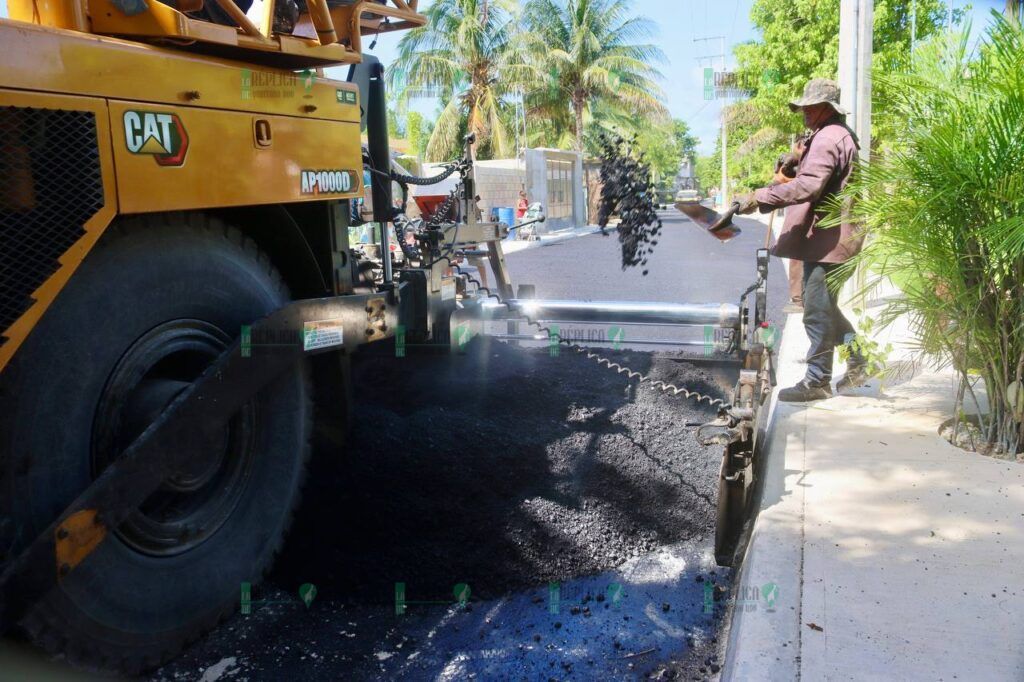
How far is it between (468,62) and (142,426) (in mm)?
34841

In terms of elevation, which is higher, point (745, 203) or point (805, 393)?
point (745, 203)

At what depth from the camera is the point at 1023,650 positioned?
2.71m

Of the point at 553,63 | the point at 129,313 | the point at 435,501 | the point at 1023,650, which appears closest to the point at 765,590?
the point at 1023,650

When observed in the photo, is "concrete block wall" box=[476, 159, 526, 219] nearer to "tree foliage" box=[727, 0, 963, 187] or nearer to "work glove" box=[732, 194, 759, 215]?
"tree foliage" box=[727, 0, 963, 187]

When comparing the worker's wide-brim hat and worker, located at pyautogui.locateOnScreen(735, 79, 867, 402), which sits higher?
the worker's wide-brim hat

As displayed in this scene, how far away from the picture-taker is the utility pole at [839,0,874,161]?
372 inches

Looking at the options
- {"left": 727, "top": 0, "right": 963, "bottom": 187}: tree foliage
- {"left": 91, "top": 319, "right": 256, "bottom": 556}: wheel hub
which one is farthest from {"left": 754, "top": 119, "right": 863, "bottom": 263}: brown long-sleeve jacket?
{"left": 727, "top": 0, "right": 963, "bottom": 187}: tree foliage

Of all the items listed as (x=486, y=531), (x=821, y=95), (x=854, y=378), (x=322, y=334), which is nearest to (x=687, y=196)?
(x=821, y=95)

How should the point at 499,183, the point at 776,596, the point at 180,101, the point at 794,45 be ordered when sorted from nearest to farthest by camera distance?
the point at 180,101 < the point at 776,596 < the point at 794,45 < the point at 499,183

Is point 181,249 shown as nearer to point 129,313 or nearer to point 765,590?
point 129,313

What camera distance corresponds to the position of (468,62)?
35.7m

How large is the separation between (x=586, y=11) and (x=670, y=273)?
78.6 feet

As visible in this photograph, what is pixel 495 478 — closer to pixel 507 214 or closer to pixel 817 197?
pixel 817 197

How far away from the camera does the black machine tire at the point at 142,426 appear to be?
242 cm
